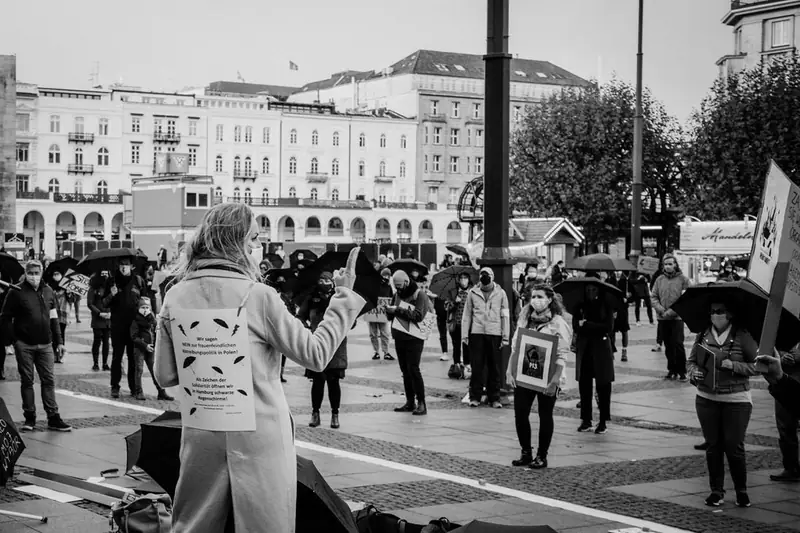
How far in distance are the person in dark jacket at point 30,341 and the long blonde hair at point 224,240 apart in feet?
26.9

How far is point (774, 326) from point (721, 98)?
47.6 metres

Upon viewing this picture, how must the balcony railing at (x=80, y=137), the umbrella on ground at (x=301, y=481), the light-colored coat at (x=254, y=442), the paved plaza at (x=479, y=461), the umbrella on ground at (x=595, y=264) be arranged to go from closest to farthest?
1. the light-colored coat at (x=254, y=442)
2. the umbrella on ground at (x=301, y=481)
3. the paved plaza at (x=479, y=461)
4. the umbrella on ground at (x=595, y=264)
5. the balcony railing at (x=80, y=137)

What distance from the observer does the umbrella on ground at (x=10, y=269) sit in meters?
13.9

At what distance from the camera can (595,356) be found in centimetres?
1288

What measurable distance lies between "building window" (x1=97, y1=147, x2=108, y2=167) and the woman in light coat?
319 feet

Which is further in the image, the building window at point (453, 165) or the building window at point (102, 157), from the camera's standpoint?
the building window at point (453, 165)

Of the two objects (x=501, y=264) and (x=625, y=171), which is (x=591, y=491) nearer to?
(x=501, y=264)

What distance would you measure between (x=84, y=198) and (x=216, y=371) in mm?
89499

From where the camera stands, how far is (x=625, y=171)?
187ft

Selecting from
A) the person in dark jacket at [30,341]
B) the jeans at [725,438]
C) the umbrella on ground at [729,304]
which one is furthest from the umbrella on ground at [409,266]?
the jeans at [725,438]

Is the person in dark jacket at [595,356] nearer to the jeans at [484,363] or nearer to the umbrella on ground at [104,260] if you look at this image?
the jeans at [484,363]

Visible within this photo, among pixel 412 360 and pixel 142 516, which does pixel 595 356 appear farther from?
pixel 142 516

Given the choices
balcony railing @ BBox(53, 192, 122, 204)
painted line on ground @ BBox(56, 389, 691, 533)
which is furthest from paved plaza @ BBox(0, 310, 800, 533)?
balcony railing @ BBox(53, 192, 122, 204)

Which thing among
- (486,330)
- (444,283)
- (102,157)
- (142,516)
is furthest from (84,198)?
(142,516)
